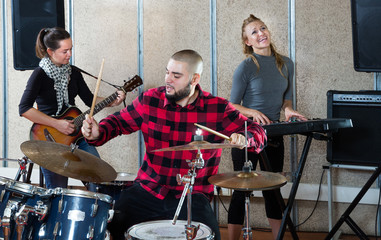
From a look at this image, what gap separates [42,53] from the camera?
396 cm

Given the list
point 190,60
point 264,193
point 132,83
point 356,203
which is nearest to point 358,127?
point 356,203

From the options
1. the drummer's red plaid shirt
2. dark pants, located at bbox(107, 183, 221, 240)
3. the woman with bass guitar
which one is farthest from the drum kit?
the woman with bass guitar

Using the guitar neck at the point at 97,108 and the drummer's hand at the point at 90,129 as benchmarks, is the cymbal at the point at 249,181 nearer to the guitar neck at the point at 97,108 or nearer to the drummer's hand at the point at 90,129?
the drummer's hand at the point at 90,129

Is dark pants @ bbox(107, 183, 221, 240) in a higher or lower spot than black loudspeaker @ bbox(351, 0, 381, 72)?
lower

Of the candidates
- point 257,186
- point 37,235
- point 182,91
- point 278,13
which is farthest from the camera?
point 278,13

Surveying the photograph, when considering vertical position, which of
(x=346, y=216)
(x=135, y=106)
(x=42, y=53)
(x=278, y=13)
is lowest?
(x=346, y=216)

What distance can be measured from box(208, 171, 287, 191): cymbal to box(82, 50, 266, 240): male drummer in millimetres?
356

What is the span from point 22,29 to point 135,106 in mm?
2049

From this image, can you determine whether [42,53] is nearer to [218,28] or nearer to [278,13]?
[218,28]

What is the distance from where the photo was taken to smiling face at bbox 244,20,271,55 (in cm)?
364

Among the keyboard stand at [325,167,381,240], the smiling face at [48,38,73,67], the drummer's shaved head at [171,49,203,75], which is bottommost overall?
the keyboard stand at [325,167,381,240]

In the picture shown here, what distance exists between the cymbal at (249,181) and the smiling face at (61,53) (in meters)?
1.97

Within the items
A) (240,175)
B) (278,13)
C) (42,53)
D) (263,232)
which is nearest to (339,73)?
(278,13)

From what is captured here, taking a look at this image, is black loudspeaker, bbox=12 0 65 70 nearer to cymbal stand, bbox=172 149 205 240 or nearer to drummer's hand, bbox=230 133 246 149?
drummer's hand, bbox=230 133 246 149
